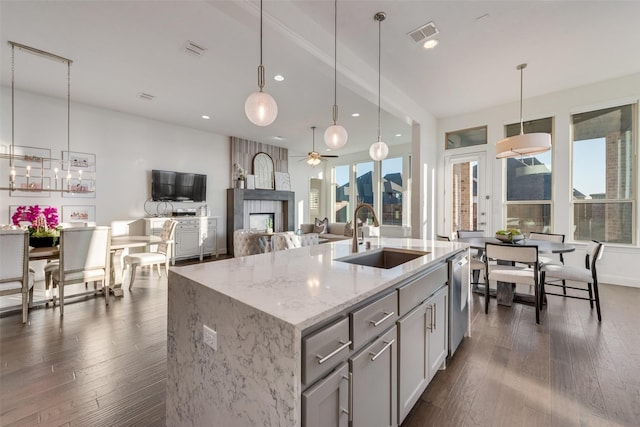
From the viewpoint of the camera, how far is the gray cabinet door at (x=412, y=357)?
4.41ft

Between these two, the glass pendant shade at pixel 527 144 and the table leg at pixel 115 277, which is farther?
the table leg at pixel 115 277

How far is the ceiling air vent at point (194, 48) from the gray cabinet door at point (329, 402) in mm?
3580

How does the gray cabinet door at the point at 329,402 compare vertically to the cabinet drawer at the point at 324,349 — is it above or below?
below

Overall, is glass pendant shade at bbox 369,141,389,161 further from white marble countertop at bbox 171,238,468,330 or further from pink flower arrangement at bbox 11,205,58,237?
pink flower arrangement at bbox 11,205,58,237

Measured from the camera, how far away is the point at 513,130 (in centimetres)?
501

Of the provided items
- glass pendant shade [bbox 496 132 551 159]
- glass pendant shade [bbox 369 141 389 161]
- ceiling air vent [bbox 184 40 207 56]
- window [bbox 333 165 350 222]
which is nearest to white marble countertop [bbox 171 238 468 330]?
glass pendant shade [bbox 369 141 389 161]

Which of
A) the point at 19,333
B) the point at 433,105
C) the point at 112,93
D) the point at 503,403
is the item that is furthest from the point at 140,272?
the point at 433,105

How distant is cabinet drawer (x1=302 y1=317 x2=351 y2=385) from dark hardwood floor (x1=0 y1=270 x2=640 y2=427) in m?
0.97

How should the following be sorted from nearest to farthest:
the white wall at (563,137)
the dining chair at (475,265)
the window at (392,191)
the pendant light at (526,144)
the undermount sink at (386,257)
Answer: the undermount sink at (386,257)
the pendant light at (526,144)
the dining chair at (475,265)
the white wall at (563,137)
the window at (392,191)

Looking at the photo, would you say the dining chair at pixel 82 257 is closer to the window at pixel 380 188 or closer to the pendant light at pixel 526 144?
the pendant light at pixel 526 144

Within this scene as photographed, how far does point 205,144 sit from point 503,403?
6.95 metres

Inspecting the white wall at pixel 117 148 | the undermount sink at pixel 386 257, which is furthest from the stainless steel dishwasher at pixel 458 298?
the white wall at pixel 117 148

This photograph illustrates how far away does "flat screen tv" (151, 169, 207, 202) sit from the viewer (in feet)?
18.8

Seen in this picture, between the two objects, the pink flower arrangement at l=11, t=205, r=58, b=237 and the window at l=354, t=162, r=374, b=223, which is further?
the window at l=354, t=162, r=374, b=223
